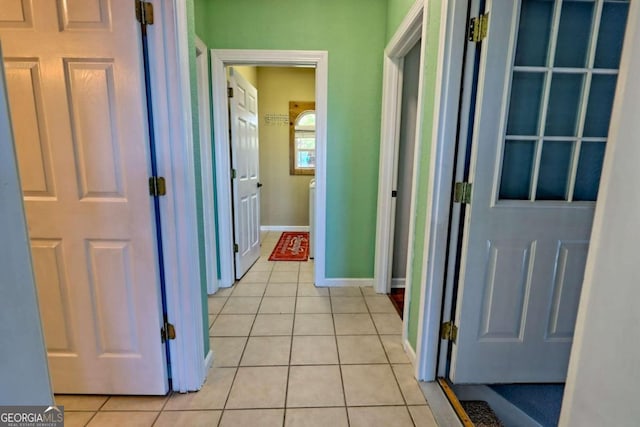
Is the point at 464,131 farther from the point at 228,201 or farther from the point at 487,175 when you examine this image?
the point at 228,201

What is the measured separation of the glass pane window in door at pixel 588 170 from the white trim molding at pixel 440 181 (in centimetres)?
61

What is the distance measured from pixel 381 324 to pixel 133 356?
5.11ft

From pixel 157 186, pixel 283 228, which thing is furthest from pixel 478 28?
→ pixel 283 228

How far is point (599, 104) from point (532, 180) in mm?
442

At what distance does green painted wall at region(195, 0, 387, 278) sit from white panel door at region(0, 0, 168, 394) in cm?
131

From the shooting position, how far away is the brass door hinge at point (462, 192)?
137 centimetres

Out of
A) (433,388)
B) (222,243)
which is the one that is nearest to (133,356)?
(222,243)

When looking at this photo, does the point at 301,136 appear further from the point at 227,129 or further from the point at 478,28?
the point at 478,28

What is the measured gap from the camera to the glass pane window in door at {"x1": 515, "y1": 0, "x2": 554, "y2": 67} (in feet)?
4.21

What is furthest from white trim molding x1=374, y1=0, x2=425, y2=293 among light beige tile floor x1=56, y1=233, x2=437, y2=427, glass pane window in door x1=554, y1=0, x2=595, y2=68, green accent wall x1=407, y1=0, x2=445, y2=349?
glass pane window in door x1=554, y1=0, x2=595, y2=68

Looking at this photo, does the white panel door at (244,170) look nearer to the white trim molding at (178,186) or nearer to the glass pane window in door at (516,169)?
the white trim molding at (178,186)

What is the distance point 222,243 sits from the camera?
8.77ft

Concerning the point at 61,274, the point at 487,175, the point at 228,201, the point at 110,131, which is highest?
the point at 110,131

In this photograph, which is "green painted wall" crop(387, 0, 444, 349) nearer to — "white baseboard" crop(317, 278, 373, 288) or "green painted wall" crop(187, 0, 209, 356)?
"white baseboard" crop(317, 278, 373, 288)
